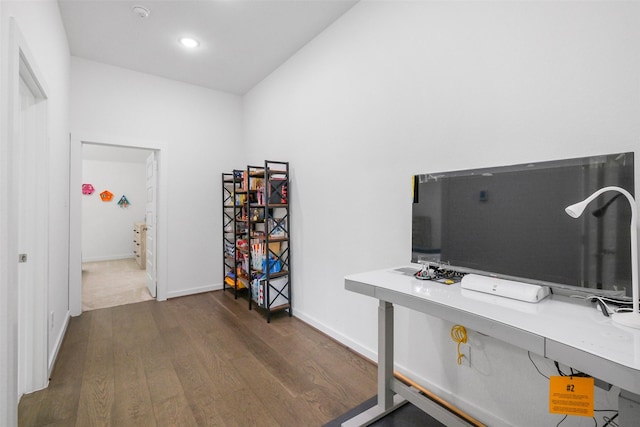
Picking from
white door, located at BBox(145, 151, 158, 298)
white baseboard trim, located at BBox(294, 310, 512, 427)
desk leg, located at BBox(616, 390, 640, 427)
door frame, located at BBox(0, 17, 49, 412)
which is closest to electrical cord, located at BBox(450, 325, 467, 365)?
white baseboard trim, located at BBox(294, 310, 512, 427)

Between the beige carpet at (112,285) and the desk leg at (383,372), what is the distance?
337 centimetres

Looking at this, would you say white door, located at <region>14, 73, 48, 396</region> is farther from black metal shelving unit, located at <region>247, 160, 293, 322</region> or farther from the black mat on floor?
the black mat on floor

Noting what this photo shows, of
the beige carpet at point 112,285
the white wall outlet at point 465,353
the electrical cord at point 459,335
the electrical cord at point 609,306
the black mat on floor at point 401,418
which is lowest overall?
the beige carpet at point 112,285

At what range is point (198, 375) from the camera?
2150 millimetres

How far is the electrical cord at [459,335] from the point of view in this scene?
1.67 meters

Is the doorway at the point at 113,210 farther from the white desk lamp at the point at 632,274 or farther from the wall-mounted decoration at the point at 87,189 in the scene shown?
the white desk lamp at the point at 632,274

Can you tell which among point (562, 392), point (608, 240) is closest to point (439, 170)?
point (608, 240)

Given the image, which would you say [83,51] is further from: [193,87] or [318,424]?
[318,424]

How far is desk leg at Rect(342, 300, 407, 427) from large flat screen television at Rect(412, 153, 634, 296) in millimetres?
413

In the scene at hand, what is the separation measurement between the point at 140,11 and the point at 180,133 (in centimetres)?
161

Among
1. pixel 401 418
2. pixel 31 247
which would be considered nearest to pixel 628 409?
pixel 401 418

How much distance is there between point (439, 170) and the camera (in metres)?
1.85

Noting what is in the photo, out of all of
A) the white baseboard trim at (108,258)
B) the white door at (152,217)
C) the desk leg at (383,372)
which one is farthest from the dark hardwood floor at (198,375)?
the white baseboard trim at (108,258)

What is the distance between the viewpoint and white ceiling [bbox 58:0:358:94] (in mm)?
2471
